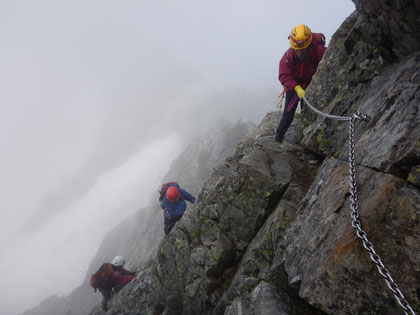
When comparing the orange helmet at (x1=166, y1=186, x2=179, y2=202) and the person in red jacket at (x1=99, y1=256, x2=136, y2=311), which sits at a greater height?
the orange helmet at (x1=166, y1=186, x2=179, y2=202)

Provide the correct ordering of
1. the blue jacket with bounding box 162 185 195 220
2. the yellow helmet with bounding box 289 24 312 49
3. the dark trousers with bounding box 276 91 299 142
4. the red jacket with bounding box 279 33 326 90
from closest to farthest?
the yellow helmet with bounding box 289 24 312 49
the red jacket with bounding box 279 33 326 90
the dark trousers with bounding box 276 91 299 142
the blue jacket with bounding box 162 185 195 220

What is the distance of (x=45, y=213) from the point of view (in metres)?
178

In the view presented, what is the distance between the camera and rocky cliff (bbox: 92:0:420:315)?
380 centimetres

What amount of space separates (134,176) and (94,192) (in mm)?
43542

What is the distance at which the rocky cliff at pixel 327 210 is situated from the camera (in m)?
3.80

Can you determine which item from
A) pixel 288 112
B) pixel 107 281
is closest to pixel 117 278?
pixel 107 281

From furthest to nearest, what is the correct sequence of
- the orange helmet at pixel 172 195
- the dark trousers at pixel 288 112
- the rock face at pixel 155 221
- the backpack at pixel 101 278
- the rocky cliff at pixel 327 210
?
the rock face at pixel 155 221 < the backpack at pixel 101 278 < the orange helmet at pixel 172 195 < the dark trousers at pixel 288 112 < the rocky cliff at pixel 327 210

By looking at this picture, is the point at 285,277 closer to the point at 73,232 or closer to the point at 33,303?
the point at 33,303

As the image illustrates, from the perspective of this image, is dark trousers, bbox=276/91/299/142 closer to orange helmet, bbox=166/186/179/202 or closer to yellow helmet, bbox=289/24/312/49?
yellow helmet, bbox=289/24/312/49

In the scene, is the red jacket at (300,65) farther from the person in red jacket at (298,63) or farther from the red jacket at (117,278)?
the red jacket at (117,278)

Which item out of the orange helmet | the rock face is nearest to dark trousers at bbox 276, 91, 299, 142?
the orange helmet

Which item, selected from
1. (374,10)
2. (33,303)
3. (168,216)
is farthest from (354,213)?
(33,303)

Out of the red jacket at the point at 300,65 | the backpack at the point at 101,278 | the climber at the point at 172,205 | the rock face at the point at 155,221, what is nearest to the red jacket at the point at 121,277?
the backpack at the point at 101,278

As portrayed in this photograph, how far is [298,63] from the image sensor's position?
990 centimetres
